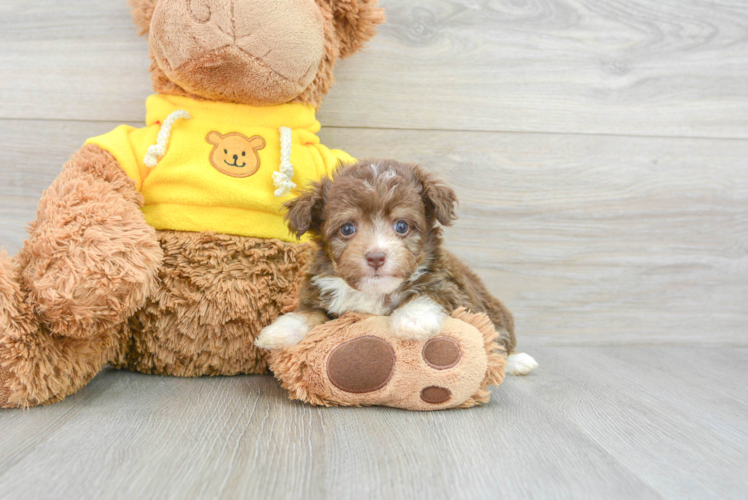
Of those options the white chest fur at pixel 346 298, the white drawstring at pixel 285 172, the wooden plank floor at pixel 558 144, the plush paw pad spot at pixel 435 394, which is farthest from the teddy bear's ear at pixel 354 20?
the plush paw pad spot at pixel 435 394

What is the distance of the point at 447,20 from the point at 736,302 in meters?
1.86

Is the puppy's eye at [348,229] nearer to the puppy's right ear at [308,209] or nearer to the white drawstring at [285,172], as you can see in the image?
the puppy's right ear at [308,209]

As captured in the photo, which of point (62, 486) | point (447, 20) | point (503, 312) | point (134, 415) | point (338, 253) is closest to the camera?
point (62, 486)

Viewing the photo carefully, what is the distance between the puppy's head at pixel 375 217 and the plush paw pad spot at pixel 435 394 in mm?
290

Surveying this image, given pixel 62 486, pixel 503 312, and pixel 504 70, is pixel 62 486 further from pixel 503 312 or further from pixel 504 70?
pixel 504 70

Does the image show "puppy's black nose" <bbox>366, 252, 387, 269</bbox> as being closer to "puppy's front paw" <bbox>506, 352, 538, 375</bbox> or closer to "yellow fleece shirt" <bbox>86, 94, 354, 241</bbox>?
"yellow fleece shirt" <bbox>86, 94, 354, 241</bbox>

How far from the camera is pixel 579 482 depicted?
44.1 inches

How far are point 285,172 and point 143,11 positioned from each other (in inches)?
28.6

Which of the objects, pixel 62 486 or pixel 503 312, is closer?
pixel 62 486

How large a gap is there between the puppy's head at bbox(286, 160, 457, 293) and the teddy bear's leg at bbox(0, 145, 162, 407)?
456 millimetres

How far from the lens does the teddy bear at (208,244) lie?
148 centimetres

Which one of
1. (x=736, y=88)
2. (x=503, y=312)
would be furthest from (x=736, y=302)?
(x=503, y=312)

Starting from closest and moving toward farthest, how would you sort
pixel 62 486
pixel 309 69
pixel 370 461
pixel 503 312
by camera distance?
1. pixel 62 486
2. pixel 370 461
3. pixel 309 69
4. pixel 503 312

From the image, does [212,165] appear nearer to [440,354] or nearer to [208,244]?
[208,244]
